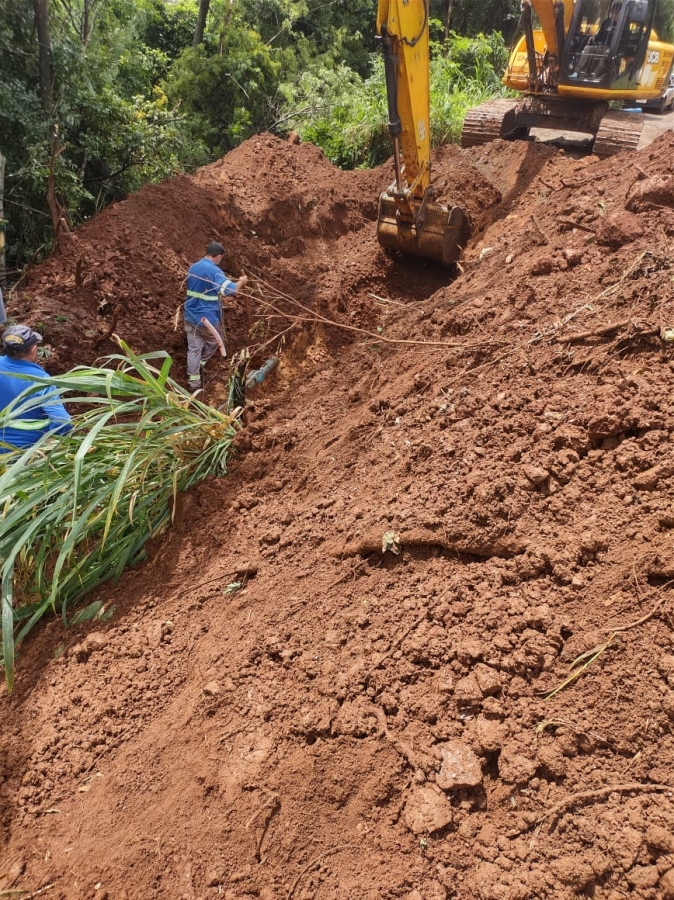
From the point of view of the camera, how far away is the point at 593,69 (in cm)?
795

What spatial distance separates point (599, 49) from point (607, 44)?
110 millimetres

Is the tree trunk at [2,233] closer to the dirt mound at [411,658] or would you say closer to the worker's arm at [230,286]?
the worker's arm at [230,286]

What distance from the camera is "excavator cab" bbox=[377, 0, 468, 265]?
532 cm

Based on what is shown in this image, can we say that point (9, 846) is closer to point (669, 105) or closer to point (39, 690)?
point (39, 690)

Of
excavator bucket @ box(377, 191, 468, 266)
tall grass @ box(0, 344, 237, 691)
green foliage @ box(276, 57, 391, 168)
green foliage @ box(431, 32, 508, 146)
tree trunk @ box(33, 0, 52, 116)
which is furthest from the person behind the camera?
green foliage @ box(276, 57, 391, 168)

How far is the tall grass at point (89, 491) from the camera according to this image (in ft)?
10.1

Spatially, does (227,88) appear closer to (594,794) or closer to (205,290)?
(205,290)

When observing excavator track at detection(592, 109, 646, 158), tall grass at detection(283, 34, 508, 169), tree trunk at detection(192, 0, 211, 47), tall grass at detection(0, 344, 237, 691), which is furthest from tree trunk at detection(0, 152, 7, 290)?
tree trunk at detection(192, 0, 211, 47)

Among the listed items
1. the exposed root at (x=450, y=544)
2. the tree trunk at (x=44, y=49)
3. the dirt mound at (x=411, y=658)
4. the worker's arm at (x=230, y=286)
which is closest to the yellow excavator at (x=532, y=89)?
the worker's arm at (x=230, y=286)

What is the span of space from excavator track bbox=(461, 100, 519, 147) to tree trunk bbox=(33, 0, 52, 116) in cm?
569

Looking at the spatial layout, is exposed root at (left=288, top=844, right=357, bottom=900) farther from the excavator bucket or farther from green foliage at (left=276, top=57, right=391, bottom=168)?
green foliage at (left=276, top=57, right=391, bottom=168)

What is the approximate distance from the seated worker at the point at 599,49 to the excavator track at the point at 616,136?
2.33ft

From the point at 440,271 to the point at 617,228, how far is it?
119 inches

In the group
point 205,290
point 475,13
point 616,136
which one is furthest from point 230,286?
point 475,13
